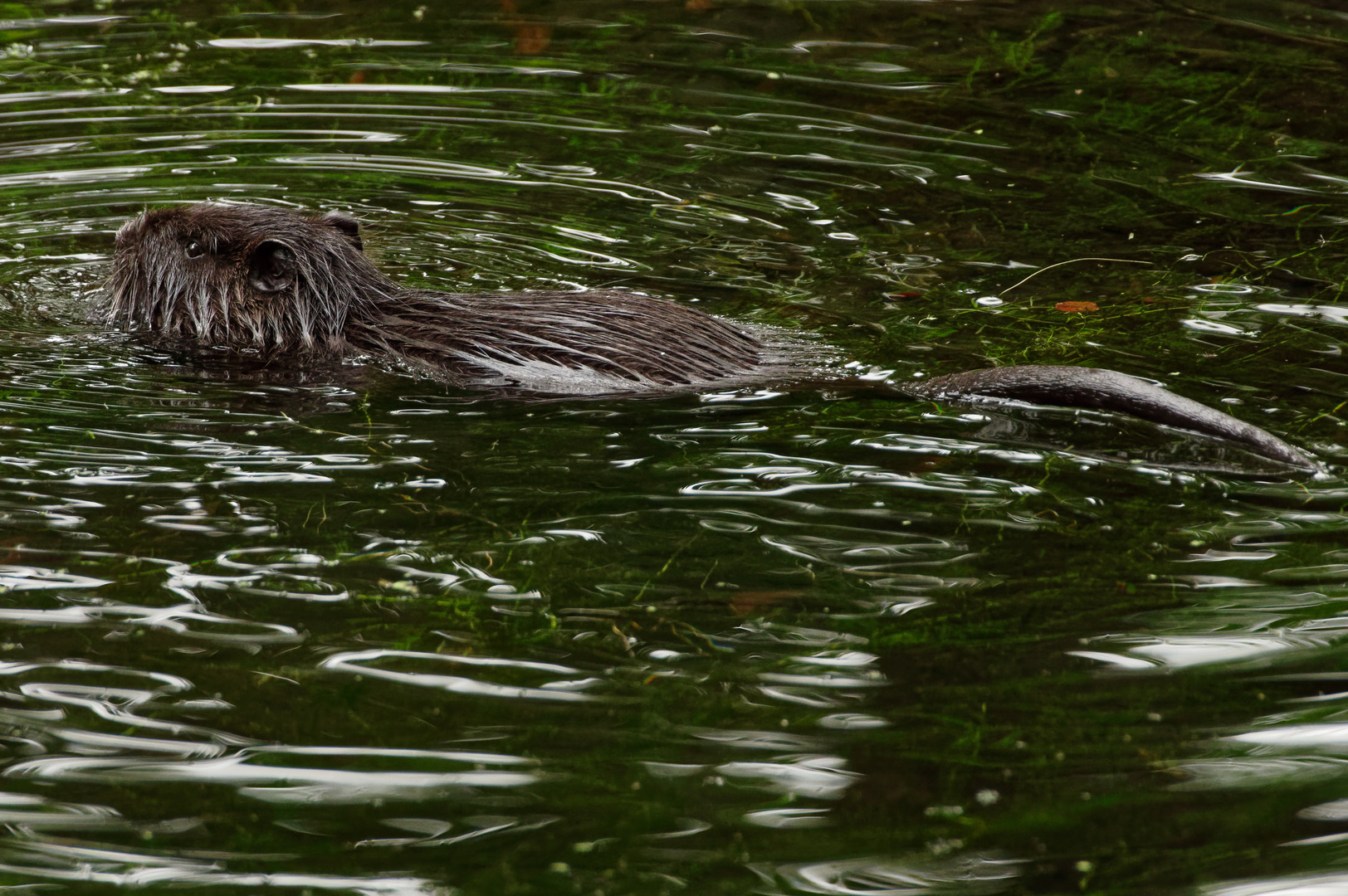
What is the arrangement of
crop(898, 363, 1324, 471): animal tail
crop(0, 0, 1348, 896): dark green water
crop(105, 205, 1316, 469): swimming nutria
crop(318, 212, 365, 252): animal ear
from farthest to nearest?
crop(318, 212, 365, 252): animal ear < crop(105, 205, 1316, 469): swimming nutria < crop(898, 363, 1324, 471): animal tail < crop(0, 0, 1348, 896): dark green water

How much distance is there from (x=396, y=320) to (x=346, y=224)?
60 centimetres

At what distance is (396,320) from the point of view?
198 inches

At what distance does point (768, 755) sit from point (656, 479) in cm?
131

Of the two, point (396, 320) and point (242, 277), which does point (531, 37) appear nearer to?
point (242, 277)

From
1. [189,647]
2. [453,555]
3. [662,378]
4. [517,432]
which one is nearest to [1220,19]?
[662,378]

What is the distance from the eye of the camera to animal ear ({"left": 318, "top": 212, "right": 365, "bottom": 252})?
5.31m

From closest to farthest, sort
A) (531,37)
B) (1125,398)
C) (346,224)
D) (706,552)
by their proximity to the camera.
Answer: (706,552), (1125,398), (346,224), (531,37)

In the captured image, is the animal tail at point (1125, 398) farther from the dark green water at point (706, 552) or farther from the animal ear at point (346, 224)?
the animal ear at point (346, 224)

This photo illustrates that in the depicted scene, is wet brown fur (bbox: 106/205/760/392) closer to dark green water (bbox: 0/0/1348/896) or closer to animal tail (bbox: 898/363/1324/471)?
dark green water (bbox: 0/0/1348/896)

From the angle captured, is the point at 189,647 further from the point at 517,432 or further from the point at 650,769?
the point at 517,432

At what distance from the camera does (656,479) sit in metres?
4.00

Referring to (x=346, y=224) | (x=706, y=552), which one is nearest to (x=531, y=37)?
(x=346, y=224)

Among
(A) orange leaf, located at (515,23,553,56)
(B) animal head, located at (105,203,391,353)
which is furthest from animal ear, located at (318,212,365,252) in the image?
(A) orange leaf, located at (515,23,553,56)

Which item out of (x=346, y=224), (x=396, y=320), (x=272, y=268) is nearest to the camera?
(x=396, y=320)
